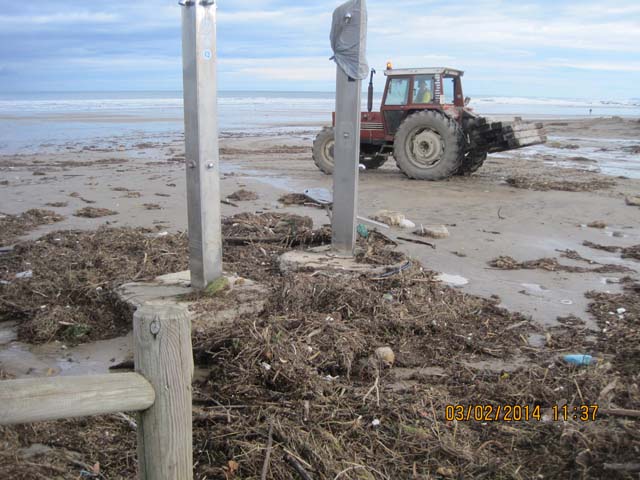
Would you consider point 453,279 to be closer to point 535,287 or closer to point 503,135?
point 535,287

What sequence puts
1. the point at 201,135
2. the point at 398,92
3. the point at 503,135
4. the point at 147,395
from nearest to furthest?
the point at 147,395, the point at 201,135, the point at 503,135, the point at 398,92

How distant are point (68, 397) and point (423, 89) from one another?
36.7 ft

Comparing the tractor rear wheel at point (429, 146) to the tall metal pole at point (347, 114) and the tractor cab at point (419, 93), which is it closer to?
the tractor cab at point (419, 93)

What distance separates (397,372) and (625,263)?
384 cm

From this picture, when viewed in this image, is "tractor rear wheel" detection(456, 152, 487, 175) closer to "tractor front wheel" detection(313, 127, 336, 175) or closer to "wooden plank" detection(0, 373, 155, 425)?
"tractor front wheel" detection(313, 127, 336, 175)

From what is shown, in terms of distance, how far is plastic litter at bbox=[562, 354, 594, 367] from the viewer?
3.67 metres

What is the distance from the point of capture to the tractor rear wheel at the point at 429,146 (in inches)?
450

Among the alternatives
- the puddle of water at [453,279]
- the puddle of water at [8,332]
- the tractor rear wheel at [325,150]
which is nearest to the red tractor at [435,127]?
the tractor rear wheel at [325,150]

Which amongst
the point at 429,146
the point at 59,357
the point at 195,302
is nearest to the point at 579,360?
the point at 195,302

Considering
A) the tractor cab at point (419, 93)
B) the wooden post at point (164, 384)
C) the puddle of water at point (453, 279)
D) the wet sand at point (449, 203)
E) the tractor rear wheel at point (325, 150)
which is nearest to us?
the wooden post at point (164, 384)

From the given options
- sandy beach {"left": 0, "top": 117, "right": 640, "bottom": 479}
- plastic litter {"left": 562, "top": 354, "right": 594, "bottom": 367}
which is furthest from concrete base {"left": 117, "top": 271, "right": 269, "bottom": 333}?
plastic litter {"left": 562, "top": 354, "right": 594, "bottom": 367}

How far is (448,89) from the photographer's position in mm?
12164

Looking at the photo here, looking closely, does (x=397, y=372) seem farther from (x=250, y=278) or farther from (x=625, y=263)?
(x=625, y=263)

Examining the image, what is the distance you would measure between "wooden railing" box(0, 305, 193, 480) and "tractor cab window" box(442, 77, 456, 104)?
35.9 feet
